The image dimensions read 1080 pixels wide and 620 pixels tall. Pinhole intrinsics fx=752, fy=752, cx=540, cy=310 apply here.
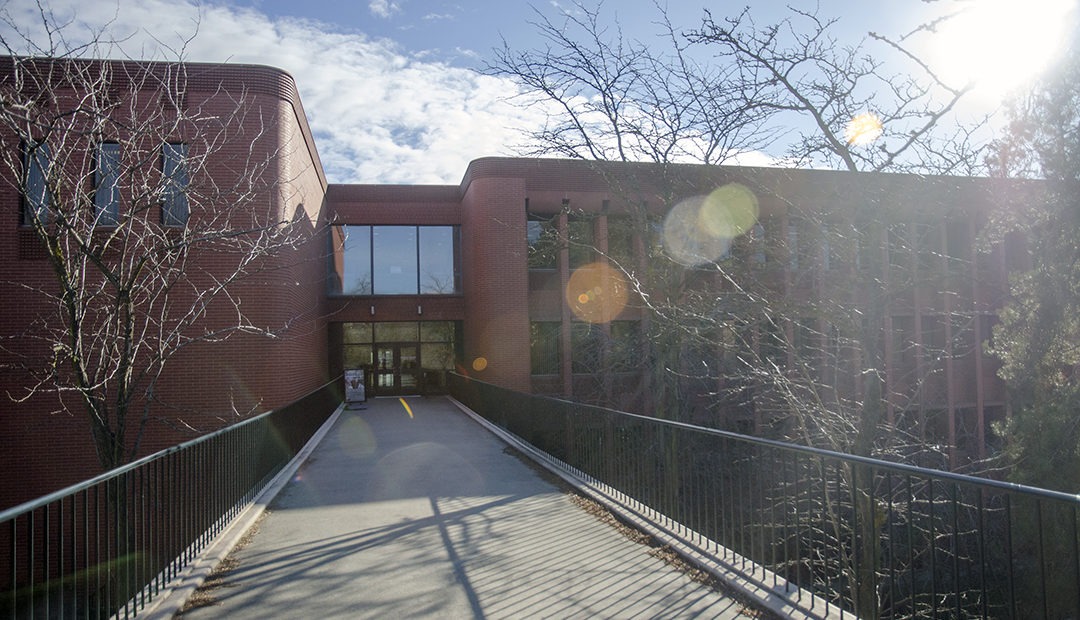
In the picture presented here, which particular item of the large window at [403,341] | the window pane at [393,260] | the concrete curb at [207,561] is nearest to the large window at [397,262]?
the window pane at [393,260]

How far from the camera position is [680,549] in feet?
19.1

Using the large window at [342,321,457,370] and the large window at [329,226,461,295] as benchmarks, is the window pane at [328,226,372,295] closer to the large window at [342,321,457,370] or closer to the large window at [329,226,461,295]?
the large window at [329,226,461,295]

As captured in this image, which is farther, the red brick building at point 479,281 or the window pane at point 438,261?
the window pane at point 438,261

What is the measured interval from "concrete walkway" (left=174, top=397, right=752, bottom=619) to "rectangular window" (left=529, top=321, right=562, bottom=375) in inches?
496

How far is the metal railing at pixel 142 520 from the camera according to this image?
3.72m

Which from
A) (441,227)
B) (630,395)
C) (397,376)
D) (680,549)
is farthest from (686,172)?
(397,376)

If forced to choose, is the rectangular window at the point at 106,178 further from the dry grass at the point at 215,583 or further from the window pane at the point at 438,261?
the window pane at the point at 438,261

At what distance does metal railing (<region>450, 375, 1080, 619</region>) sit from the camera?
152 inches

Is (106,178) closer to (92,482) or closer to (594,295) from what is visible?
(92,482)

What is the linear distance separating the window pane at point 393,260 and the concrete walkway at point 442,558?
1585 cm

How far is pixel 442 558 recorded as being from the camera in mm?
5957

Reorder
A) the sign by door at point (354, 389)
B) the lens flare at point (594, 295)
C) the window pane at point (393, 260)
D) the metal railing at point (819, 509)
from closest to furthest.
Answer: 1. the metal railing at point (819, 509)
2. the lens flare at point (594, 295)
3. the sign by door at point (354, 389)
4. the window pane at point (393, 260)

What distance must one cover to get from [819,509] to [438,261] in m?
19.1

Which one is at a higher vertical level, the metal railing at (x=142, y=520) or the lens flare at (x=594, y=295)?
the lens flare at (x=594, y=295)
